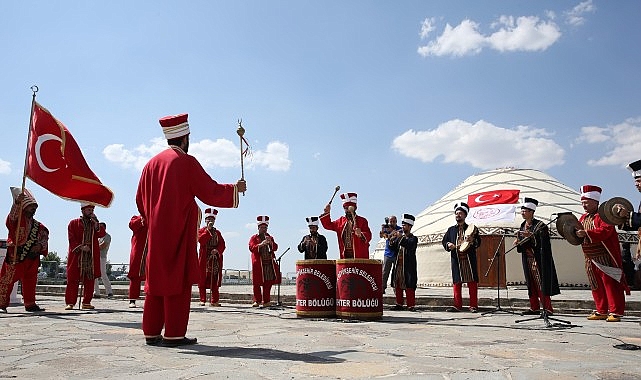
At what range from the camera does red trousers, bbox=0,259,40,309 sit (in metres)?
7.55

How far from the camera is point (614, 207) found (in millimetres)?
4496

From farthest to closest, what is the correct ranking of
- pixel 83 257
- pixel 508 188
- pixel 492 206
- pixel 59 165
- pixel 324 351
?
1. pixel 508 188
2. pixel 492 206
3. pixel 83 257
4. pixel 59 165
5. pixel 324 351

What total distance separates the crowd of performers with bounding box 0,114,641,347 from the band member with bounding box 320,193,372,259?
0.06 ft

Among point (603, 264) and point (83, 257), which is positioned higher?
point (83, 257)

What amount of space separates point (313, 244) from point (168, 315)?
19.1 ft

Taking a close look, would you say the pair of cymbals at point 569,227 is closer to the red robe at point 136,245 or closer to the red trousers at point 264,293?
the red trousers at point 264,293

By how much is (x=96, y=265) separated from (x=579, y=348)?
696cm

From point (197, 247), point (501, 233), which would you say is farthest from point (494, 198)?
point (197, 247)

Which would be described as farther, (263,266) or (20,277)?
(263,266)

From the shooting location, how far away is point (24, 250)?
24.8 ft

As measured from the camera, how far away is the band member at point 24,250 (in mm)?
7531

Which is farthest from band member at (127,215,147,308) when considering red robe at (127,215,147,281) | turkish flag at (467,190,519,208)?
turkish flag at (467,190,519,208)

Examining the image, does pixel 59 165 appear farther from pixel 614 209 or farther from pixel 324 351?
pixel 614 209

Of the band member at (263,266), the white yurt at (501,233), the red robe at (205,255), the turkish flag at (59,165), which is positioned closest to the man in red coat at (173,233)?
the turkish flag at (59,165)
